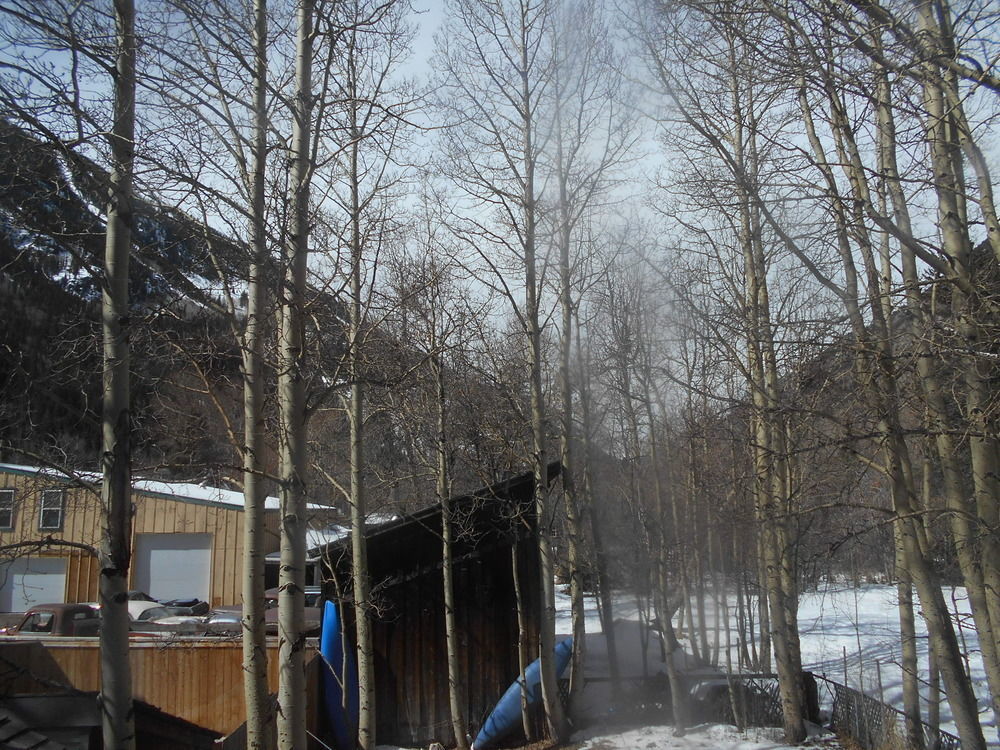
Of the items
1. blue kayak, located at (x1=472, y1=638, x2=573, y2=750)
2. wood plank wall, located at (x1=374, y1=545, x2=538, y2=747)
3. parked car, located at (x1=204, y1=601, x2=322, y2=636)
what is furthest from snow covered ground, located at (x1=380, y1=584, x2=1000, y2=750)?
parked car, located at (x1=204, y1=601, x2=322, y2=636)

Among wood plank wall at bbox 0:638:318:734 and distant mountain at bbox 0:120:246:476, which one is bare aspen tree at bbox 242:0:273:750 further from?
wood plank wall at bbox 0:638:318:734

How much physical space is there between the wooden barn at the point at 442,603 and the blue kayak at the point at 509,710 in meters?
0.27

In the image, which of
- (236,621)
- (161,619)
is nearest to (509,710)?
(236,621)

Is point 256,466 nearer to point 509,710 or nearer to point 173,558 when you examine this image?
point 509,710

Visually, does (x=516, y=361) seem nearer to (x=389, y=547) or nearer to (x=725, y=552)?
(x=389, y=547)

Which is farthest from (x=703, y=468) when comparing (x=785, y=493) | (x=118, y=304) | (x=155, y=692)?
(x=118, y=304)

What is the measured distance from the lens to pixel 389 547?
1255cm

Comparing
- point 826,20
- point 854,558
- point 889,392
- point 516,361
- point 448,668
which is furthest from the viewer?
point 854,558

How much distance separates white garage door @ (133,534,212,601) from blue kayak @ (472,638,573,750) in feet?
36.0

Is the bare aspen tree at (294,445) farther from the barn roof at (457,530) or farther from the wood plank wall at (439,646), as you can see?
the wood plank wall at (439,646)

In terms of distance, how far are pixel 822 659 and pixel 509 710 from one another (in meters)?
11.6

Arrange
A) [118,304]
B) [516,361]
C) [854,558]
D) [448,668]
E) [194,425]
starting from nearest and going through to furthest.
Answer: [118,304]
[194,425]
[448,668]
[516,361]
[854,558]

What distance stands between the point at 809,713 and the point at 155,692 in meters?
10.2

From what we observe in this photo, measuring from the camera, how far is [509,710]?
1228 centimetres
